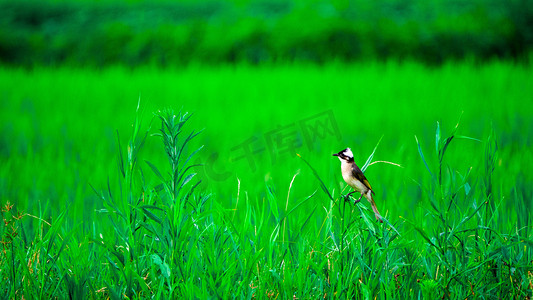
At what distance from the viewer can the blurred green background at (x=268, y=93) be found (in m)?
2.00

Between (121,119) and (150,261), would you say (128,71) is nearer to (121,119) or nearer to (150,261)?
(121,119)

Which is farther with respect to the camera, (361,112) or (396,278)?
(361,112)

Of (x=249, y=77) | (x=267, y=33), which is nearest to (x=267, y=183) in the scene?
(x=249, y=77)

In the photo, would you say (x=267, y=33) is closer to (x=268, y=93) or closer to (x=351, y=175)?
(x=268, y=93)

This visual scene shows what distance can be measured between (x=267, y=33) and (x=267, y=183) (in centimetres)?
342

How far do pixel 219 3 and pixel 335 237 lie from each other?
4.29 meters

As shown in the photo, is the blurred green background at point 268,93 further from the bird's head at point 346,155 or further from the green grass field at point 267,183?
the bird's head at point 346,155

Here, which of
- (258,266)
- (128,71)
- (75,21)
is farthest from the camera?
(75,21)

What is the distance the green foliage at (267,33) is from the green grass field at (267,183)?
0.32 metres

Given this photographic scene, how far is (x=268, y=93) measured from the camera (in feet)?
11.4

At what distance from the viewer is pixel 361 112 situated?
10.1 ft

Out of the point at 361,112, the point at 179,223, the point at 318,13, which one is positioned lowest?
the point at 361,112

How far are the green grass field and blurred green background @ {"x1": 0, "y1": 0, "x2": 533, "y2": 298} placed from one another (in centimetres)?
2

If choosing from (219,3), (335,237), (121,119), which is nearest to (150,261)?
(335,237)
